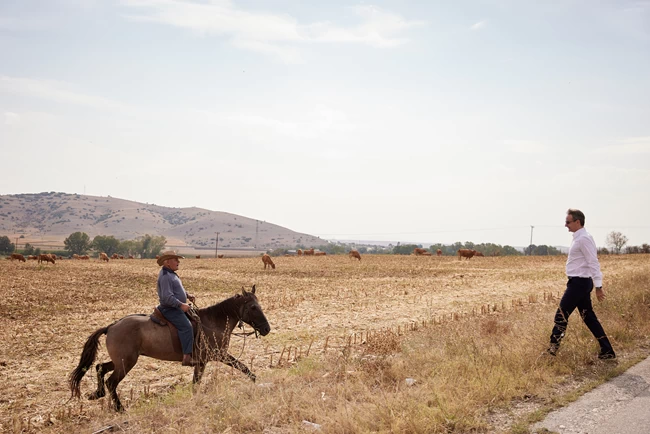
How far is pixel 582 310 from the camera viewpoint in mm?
9016

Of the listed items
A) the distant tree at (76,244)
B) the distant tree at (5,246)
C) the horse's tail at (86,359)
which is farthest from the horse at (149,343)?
the distant tree at (5,246)

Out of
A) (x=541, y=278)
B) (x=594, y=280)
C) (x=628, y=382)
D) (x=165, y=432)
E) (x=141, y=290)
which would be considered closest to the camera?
(x=165, y=432)

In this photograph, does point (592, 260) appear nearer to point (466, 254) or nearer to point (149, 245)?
point (466, 254)

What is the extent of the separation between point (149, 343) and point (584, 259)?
7.96 metres

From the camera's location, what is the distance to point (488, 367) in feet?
26.6

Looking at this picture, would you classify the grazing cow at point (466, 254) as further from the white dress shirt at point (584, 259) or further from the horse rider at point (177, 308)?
the horse rider at point (177, 308)

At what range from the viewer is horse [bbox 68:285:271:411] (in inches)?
326

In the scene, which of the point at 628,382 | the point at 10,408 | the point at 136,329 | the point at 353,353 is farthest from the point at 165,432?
the point at 628,382

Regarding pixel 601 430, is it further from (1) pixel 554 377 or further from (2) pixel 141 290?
(2) pixel 141 290

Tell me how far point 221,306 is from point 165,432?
3.27 m

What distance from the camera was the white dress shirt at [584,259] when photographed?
8961 mm

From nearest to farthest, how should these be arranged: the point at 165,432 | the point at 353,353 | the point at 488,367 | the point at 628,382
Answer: the point at 165,432, the point at 628,382, the point at 488,367, the point at 353,353

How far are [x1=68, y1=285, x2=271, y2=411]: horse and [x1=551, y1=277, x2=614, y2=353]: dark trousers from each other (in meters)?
5.43

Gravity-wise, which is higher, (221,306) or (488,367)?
(221,306)
